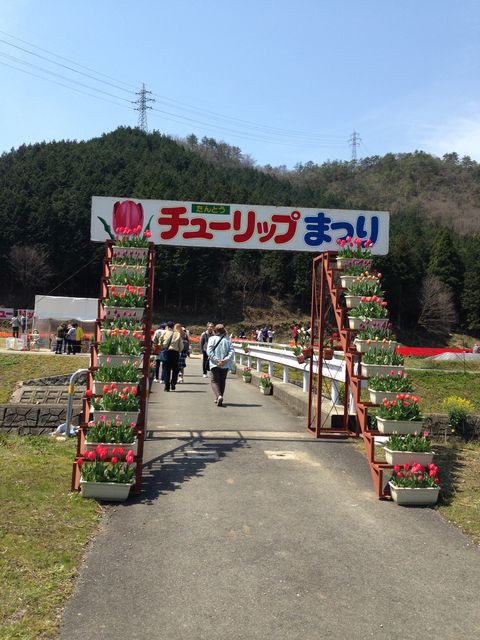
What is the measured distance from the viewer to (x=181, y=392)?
47.9 ft

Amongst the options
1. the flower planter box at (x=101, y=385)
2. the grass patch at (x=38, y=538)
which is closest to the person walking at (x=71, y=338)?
the grass patch at (x=38, y=538)

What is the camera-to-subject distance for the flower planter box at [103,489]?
5.79 m

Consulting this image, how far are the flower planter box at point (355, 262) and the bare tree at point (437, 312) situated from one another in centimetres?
7034

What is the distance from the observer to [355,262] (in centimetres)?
859

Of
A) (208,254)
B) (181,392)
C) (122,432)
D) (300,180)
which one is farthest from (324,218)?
(300,180)

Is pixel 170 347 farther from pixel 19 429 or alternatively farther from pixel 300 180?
pixel 300 180

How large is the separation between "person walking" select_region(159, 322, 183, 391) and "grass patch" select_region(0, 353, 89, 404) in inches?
236

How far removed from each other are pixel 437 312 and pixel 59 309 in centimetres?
5545

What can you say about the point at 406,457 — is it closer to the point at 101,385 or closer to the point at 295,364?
the point at 101,385

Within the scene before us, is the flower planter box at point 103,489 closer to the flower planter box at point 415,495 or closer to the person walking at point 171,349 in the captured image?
the flower planter box at point 415,495

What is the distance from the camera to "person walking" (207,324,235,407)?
1152 centimetres

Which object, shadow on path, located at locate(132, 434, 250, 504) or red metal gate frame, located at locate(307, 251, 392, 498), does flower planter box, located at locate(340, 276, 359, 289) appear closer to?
red metal gate frame, located at locate(307, 251, 392, 498)

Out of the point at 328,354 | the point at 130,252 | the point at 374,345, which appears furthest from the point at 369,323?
the point at 130,252

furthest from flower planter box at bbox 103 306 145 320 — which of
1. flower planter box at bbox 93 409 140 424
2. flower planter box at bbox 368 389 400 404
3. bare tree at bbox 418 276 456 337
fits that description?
bare tree at bbox 418 276 456 337
